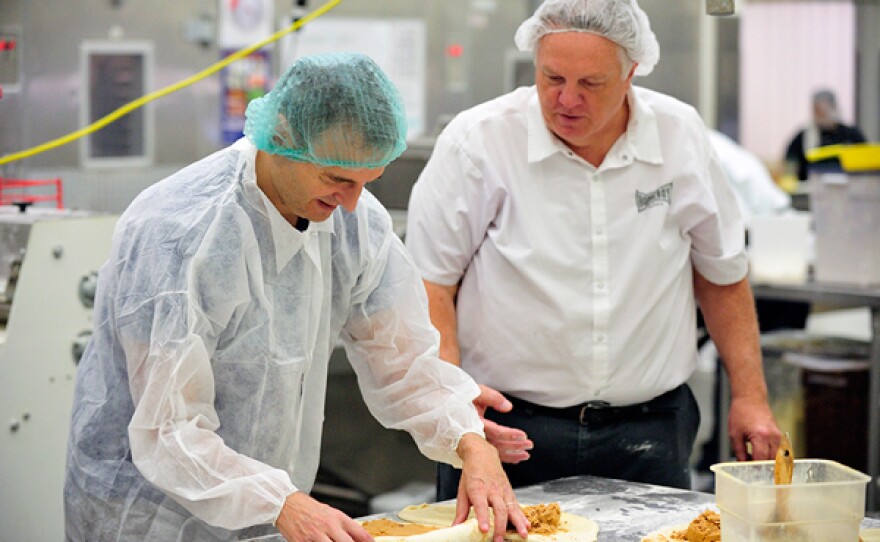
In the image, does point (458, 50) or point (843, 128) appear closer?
point (458, 50)

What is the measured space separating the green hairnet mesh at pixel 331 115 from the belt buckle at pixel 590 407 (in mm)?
746

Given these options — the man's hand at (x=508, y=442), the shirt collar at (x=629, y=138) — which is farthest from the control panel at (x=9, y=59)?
the man's hand at (x=508, y=442)

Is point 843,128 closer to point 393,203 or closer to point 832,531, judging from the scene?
point 393,203

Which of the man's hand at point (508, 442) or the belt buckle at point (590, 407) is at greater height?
the belt buckle at point (590, 407)

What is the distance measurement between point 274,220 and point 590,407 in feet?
2.57

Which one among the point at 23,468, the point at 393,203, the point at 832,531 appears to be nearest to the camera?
the point at 832,531

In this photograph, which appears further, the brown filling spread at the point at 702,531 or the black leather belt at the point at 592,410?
the black leather belt at the point at 592,410

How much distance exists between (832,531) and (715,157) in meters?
0.95

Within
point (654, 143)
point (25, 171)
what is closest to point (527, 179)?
point (654, 143)

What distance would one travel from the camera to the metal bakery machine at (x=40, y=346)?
97.3 inches

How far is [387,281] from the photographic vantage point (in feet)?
6.46

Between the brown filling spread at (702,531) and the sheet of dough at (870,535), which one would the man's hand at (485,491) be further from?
the sheet of dough at (870,535)

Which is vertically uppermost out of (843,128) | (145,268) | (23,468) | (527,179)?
(843,128)

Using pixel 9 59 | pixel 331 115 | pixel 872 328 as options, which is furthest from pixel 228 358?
pixel 872 328
